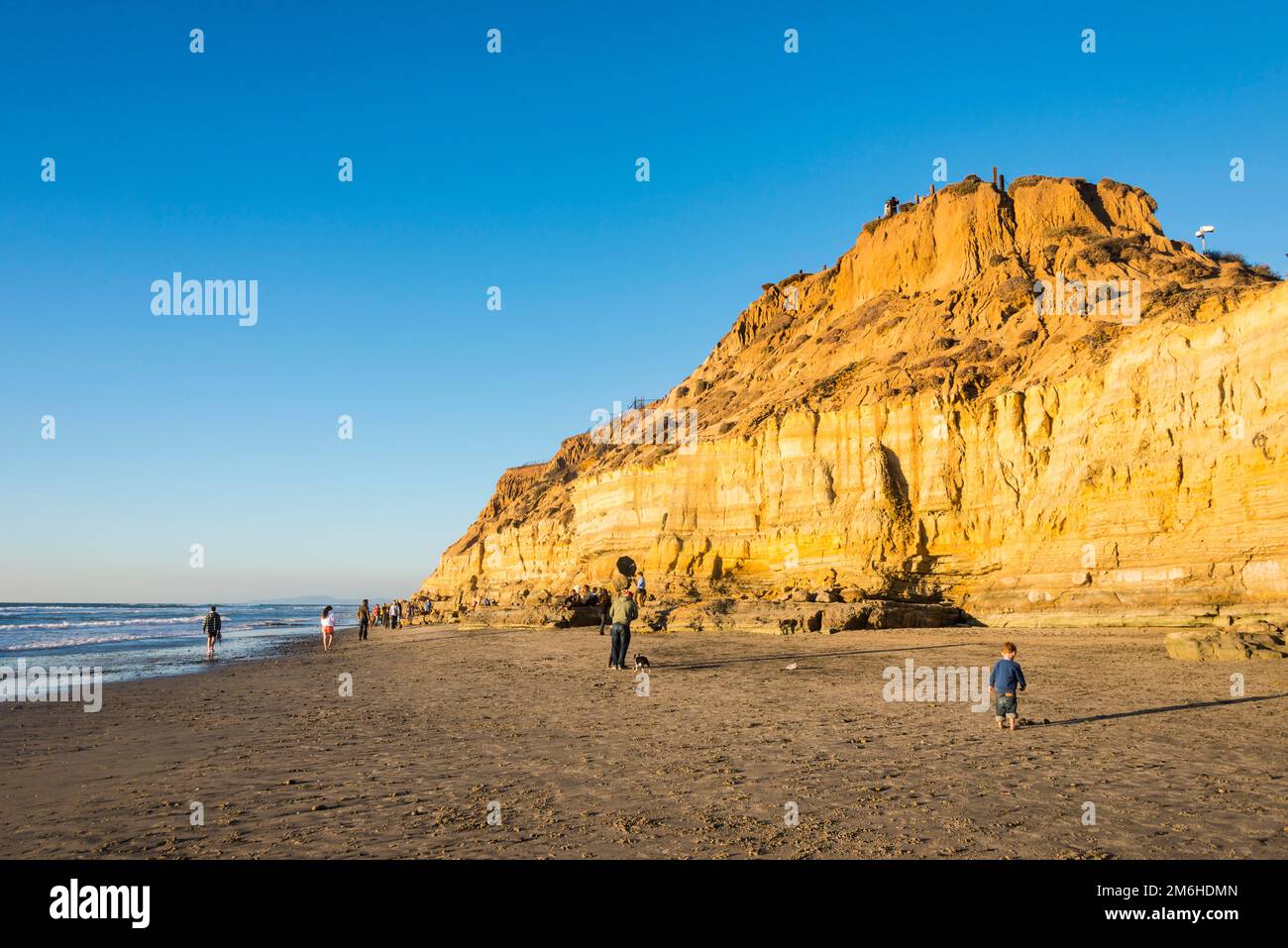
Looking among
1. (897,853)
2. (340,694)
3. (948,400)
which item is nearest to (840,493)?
(948,400)

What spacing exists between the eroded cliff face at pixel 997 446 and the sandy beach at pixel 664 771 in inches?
352

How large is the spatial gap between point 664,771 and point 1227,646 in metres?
14.8

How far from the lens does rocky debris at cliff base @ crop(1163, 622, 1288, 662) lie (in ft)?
50.2

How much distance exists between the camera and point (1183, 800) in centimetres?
621

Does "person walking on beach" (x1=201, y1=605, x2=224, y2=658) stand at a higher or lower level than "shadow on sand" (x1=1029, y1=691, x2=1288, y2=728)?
lower

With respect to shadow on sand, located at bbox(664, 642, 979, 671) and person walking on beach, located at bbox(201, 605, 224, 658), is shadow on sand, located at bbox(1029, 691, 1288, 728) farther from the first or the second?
person walking on beach, located at bbox(201, 605, 224, 658)

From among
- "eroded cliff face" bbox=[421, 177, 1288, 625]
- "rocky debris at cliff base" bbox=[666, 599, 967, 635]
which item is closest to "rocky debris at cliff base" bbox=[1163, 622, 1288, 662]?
"eroded cliff face" bbox=[421, 177, 1288, 625]

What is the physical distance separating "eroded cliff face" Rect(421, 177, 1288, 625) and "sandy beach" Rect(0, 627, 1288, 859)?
29.4ft

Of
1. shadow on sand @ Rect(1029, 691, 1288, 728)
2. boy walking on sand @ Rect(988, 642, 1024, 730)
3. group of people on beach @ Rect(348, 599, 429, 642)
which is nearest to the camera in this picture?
boy walking on sand @ Rect(988, 642, 1024, 730)

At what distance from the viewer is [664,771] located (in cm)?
746

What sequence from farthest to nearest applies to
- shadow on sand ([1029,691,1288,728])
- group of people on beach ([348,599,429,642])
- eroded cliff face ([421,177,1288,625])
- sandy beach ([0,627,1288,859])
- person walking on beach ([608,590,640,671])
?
1. group of people on beach ([348,599,429,642])
2. eroded cliff face ([421,177,1288,625])
3. person walking on beach ([608,590,640,671])
4. shadow on sand ([1029,691,1288,728])
5. sandy beach ([0,627,1288,859])

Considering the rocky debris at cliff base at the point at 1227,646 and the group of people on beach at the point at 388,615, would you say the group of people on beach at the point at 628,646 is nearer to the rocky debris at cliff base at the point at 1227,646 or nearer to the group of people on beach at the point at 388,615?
the group of people on beach at the point at 388,615

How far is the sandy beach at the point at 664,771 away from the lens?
5301 mm

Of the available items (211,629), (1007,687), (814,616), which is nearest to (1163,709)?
(1007,687)
